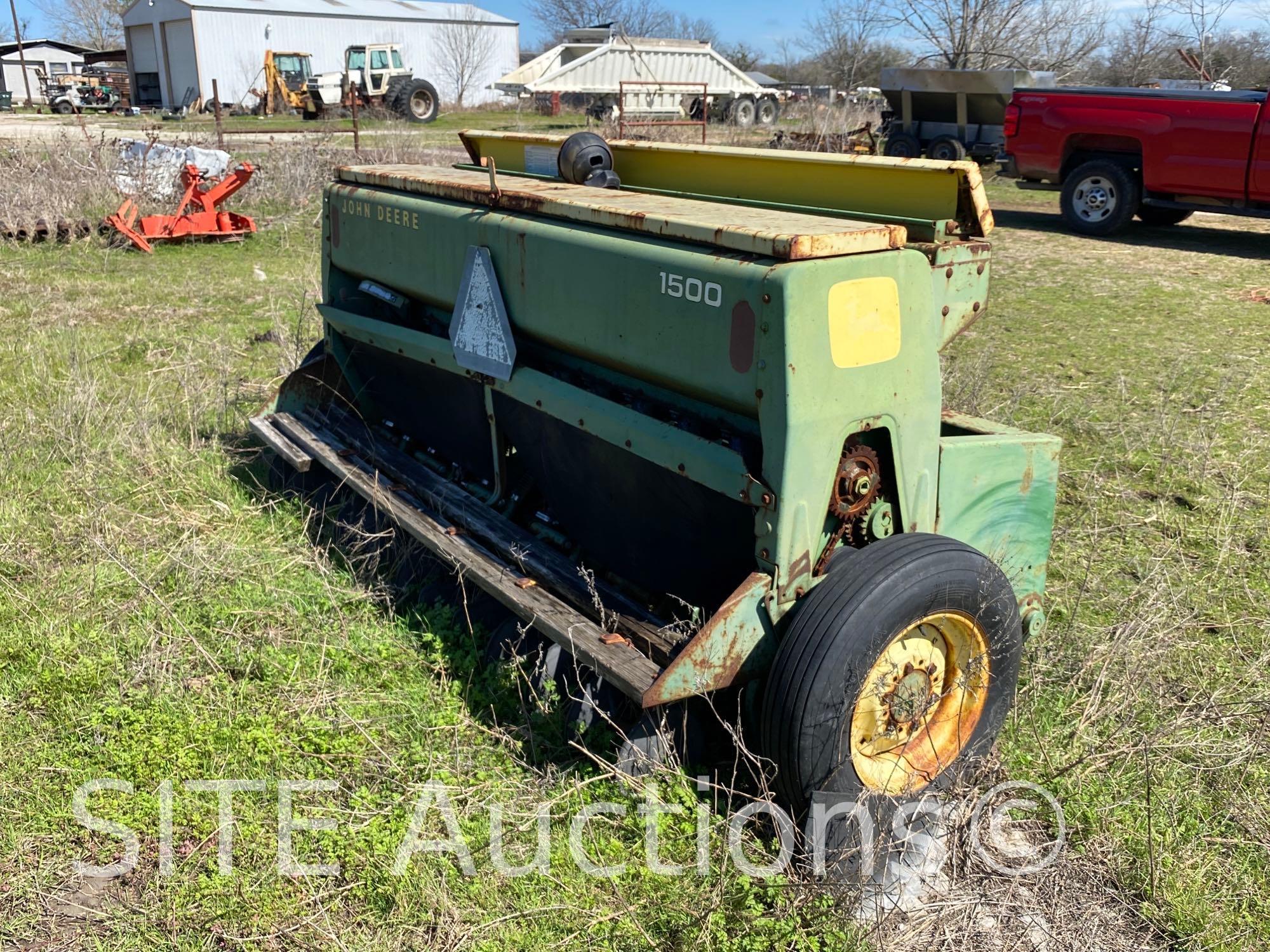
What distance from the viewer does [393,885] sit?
2629mm

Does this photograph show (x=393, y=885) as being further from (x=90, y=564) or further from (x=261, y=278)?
(x=261, y=278)

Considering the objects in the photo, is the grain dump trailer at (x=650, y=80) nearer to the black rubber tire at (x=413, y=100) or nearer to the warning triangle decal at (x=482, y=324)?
the black rubber tire at (x=413, y=100)

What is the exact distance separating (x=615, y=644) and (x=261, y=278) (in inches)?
329

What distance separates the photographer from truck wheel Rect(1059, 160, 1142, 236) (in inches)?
426

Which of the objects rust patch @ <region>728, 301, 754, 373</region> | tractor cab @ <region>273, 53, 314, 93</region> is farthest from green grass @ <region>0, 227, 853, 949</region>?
tractor cab @ <region>273, 53, 314, 93</region>

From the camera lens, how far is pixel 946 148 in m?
16.0

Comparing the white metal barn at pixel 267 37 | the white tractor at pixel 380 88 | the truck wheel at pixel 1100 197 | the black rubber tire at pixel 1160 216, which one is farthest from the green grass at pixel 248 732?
the white metal barn at pixel 267 37

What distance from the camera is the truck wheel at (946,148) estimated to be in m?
15.8

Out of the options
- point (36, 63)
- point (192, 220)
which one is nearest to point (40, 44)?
point (36, 63)

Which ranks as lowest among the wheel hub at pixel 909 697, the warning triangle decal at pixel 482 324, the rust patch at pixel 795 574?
the wheel hub at pixel 909 697

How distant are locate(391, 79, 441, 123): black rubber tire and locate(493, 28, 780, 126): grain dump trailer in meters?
2.46

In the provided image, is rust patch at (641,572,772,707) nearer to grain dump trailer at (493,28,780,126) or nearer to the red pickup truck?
the red pickup truck

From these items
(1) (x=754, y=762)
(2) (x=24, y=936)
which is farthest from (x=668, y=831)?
(2) (x=24, y=936)

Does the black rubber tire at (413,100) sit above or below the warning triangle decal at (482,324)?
above
